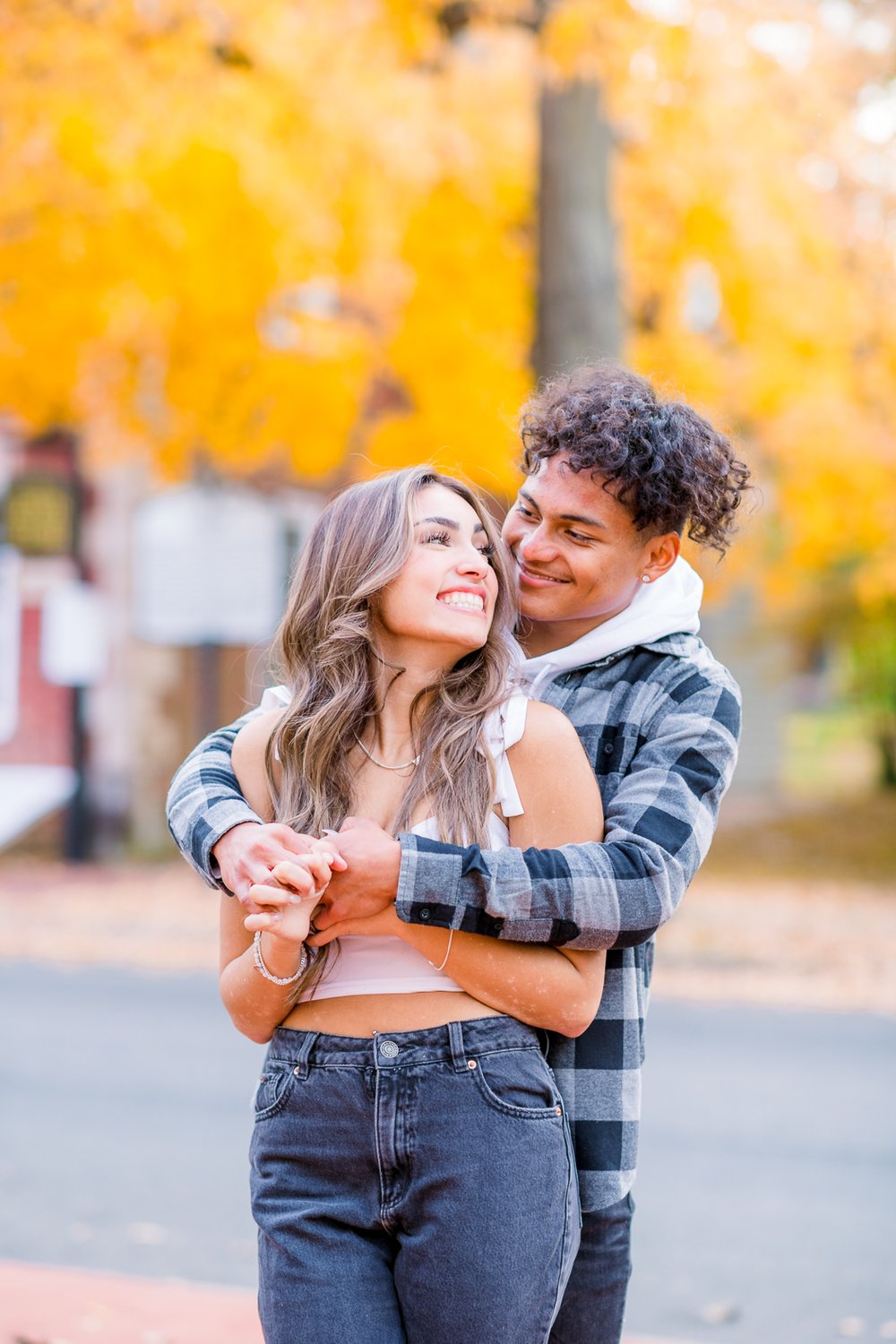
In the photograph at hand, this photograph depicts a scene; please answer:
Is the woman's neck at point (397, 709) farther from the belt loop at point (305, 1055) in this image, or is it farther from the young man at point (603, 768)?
the belt loop at point (305, 1055)

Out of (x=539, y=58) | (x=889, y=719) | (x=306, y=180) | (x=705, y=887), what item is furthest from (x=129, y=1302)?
(x=889, y=719)

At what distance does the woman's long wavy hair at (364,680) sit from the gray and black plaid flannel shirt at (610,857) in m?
0.10

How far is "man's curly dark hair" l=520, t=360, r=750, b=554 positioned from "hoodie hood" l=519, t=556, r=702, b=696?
9cm

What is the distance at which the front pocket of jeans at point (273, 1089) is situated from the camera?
1.88 metres

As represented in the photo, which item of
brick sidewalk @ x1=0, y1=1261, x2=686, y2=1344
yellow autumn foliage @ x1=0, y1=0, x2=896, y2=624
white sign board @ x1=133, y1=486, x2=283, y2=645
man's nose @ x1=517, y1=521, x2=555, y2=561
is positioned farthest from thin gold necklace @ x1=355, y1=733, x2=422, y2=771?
white sign board @ x1=133, y1=486, x2=283, y2=645

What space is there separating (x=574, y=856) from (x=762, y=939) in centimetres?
840

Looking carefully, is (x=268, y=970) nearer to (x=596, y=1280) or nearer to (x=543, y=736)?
(x=543, y=736)

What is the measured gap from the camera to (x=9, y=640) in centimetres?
1405

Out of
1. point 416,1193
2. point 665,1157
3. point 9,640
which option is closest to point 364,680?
point 416,1193

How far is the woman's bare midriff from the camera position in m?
1.85

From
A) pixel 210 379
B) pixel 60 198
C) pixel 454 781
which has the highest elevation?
pixel 60 198

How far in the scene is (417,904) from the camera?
1789mm

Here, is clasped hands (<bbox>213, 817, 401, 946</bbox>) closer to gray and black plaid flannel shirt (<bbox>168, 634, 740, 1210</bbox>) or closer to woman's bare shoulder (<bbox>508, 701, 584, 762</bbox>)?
gray and black plaid flannel shirt (<bbox>168, 634, 740, 1210</bbox>)

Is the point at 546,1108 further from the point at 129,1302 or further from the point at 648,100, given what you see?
the point at 648,100
